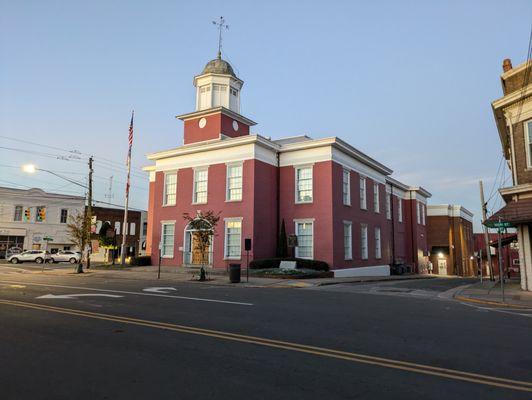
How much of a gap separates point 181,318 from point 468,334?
610 cm

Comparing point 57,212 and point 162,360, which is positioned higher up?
point 57,212

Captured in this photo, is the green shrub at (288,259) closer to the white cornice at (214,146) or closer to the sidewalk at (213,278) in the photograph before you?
the sidewalk at (213,278)

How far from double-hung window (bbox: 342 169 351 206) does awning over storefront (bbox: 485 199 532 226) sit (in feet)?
45.0

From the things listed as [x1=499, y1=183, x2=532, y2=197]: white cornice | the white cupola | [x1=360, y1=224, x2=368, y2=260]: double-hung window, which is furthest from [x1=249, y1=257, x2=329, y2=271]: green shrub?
the white cupola

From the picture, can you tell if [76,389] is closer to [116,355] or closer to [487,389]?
[116,355]

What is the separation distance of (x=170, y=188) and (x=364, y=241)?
16.4 metres

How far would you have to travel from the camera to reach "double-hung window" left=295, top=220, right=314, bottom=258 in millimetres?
29469

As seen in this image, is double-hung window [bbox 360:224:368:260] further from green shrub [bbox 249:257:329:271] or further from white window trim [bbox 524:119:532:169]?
white window trim [bbox 524:119:532:169]

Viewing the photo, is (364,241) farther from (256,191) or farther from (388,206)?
(256,191)

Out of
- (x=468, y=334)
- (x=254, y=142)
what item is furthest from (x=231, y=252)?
(x=468, y=334)

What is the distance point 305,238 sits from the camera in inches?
1172

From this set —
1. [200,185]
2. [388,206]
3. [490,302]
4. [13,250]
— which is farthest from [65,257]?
[490,302]

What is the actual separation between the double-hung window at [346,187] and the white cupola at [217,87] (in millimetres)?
10890

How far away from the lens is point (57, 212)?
197 feet
